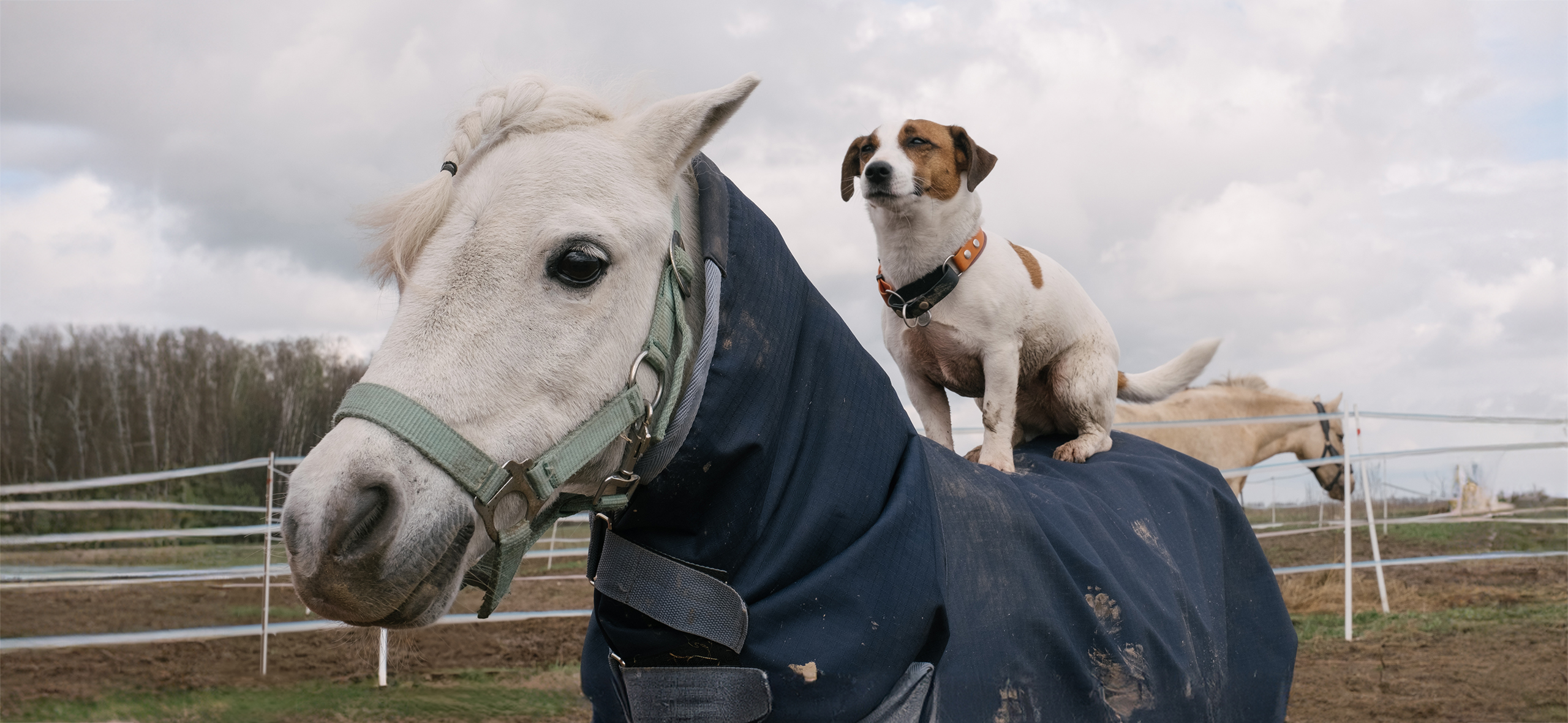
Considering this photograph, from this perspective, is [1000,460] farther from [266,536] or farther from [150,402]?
[150,402]

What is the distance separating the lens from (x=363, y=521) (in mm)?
1104

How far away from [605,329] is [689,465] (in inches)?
9.6

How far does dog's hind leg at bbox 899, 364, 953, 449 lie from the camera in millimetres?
2986

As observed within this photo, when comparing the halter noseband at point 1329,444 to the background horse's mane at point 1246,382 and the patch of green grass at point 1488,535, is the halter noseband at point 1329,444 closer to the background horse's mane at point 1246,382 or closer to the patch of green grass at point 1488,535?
the background horse's mane at point 1246,382

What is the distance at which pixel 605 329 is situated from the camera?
→ 4.26 ft

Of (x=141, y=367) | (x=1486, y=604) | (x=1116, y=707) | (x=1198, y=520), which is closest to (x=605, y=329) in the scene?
(x=1116, y=707)

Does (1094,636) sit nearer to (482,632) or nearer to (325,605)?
(325,605)

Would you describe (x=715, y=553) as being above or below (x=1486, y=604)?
above

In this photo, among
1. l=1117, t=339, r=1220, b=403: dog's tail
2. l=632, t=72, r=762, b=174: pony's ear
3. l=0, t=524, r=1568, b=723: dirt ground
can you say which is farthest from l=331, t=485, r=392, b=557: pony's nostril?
l=0, t=524, r=1568, b=723: dirt ground

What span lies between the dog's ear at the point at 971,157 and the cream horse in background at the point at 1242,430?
168 inches

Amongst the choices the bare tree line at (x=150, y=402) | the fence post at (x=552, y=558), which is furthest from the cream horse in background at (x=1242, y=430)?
the bare tree line at (x=150, y=402)

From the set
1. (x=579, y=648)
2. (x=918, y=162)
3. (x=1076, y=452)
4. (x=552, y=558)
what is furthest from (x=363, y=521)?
(x=552, y=558)

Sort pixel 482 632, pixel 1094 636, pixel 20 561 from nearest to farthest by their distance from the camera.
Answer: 1. pixel 1094 636
2. pixel 482 632
3. pixel 20 561

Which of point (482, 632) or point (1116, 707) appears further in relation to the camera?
point (482, 632)
